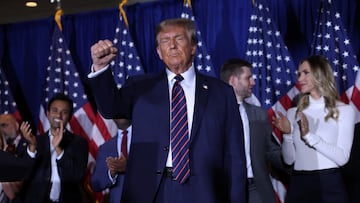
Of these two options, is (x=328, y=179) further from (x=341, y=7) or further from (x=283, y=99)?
(x=341, y=7)

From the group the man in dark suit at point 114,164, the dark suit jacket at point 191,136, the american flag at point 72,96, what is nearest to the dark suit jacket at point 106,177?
the man in dark suit at point 114,164

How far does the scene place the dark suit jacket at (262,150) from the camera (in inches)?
131

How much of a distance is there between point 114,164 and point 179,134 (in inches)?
46.0

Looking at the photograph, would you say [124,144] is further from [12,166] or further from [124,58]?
[12,166]

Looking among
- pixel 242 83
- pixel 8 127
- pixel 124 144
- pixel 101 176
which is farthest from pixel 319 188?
pixel 8 127

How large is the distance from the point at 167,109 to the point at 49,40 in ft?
11.2

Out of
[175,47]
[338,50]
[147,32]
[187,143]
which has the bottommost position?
[187,143]

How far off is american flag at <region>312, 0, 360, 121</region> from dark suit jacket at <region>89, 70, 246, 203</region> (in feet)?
5.71

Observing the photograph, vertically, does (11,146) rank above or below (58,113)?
below

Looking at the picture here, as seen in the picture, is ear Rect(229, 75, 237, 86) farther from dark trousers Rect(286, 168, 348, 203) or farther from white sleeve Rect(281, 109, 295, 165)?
dark trousers Rect(286, 168, 348, 203)

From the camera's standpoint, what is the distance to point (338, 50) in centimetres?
393

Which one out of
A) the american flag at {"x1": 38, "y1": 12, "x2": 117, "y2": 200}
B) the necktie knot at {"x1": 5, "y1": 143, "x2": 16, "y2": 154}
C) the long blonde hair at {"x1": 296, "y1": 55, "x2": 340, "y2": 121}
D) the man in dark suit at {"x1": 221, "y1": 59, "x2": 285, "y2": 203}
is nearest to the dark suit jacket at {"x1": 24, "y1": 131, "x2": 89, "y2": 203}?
the necktie knot at {"x1": 5, "y1": 143, "x2": 16, "y2": 154}

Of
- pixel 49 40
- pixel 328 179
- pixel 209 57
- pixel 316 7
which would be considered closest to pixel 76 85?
pixel 49 40

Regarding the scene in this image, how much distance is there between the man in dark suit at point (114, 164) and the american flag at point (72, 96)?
1.04 m
